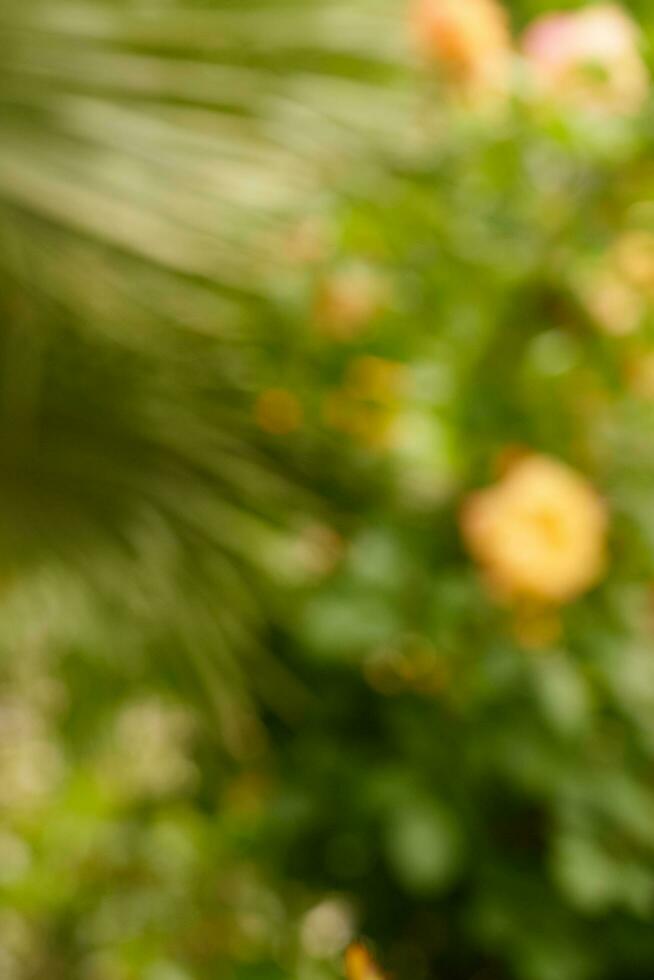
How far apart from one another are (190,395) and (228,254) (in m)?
0.14

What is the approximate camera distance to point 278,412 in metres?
1.10

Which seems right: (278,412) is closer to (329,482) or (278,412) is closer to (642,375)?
(329,482)

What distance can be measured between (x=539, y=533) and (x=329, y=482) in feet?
0.88

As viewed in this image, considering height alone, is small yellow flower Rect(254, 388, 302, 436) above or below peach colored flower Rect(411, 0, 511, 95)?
below

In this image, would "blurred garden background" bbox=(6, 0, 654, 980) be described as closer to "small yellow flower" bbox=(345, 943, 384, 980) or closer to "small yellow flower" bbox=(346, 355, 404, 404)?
"small yellow flower" bbox=(346, 355, 404, 404)

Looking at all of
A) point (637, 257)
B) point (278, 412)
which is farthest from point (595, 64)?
point (278, 412)

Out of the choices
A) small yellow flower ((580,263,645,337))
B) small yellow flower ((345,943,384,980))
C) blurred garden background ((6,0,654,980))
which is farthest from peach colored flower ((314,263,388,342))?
small yellow flower ((345,943,384,980))

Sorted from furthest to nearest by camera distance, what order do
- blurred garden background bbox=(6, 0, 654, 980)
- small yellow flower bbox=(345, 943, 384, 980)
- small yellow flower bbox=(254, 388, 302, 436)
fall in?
small yellow flower bbox=(254, 388, 302, 436) → blurred garden background bbox=(6, 0, 654, 980) → small yellow flower bbox=(345, 943, 384, 980)

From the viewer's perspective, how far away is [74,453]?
125cm

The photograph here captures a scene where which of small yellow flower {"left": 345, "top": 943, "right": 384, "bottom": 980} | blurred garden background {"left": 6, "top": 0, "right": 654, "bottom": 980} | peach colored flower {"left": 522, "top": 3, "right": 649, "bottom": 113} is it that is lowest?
blurred garden background {"left": 6, "top": 0, "right": 654, "bottom": 980}

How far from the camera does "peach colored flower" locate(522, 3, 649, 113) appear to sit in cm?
94

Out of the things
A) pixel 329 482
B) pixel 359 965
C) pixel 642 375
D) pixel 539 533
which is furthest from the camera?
pixel 329 482

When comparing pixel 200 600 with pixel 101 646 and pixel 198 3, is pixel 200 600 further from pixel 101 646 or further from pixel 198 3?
pixel 198 3

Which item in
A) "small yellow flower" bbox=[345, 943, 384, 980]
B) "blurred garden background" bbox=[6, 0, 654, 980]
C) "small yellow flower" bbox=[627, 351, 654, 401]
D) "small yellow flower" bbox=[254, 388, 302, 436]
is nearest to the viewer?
"small yellow flower" bbox=[345, 943, 384, 980]
